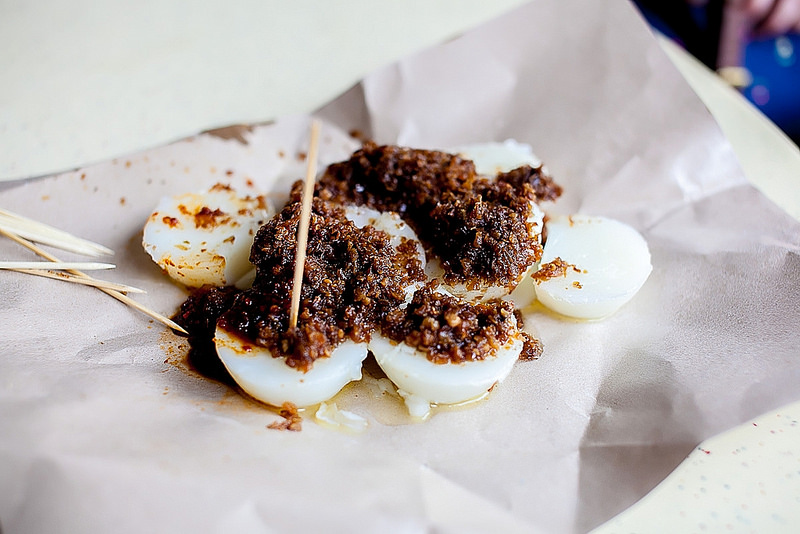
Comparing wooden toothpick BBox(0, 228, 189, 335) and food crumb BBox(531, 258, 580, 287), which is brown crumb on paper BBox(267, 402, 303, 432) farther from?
food crumb BBox(531, 258, 580, 287)

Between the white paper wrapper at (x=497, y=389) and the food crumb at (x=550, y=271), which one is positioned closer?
the white paper wrapper at (x=497, y=389)

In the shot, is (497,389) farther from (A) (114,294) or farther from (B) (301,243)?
(A) (114,294)

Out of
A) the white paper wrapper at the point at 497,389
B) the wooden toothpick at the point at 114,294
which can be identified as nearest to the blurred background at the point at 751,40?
the white paper wrapper at the point at 497,389

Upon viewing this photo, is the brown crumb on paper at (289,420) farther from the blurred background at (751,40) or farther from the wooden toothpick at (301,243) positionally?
the blurred background at (751,40)

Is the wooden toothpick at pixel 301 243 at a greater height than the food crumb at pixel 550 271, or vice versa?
the wooden toothpick at pixel 301 243

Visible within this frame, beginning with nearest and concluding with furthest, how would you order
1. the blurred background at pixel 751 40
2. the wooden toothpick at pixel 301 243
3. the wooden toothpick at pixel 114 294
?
the wooden toothpick at pixel 301 243 → the wooden toothpick at pixel 114 294 → the blurred background at pixel 751 40

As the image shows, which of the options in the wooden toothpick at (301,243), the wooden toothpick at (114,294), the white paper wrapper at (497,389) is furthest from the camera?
the wooden toothpick at (114,294)
